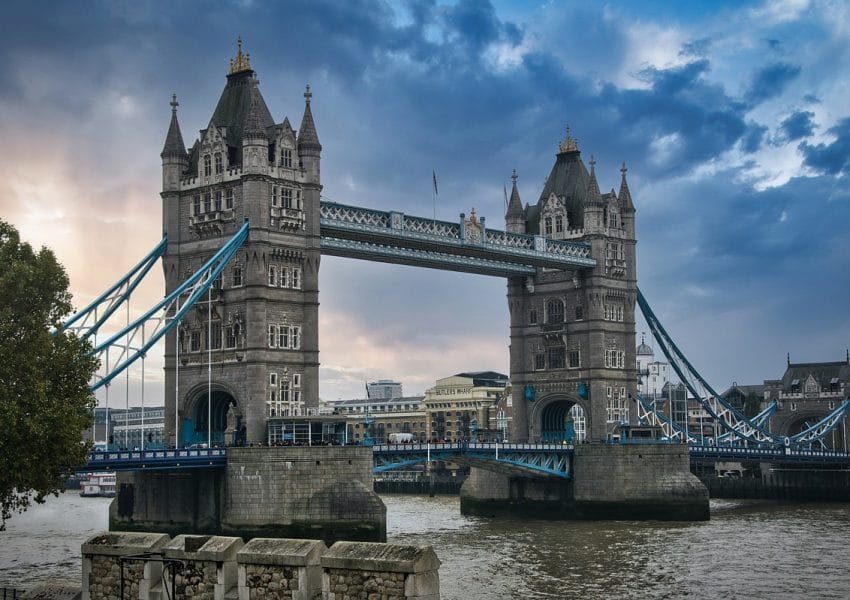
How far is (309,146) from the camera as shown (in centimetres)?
8169

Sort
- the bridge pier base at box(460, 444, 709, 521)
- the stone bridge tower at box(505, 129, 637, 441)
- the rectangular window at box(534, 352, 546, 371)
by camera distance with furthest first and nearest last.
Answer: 1. the rectangular window at box(534, 352, 546, 371)
2. the stone bridge tower at box(505, 129, 637, 441)
3. the bridge pier base at box(460, 444, 709, 521)

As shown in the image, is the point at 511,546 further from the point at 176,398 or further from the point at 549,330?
the point at 549,330

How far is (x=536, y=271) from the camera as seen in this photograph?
106 m

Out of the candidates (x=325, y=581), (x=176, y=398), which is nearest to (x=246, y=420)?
(x=176, y=398)

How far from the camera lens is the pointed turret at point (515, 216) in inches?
4267

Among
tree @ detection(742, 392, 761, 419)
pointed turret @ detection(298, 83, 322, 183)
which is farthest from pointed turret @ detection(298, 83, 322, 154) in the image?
tree @ detection(742, 392, 761, 419)

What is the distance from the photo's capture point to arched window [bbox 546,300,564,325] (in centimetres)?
10588

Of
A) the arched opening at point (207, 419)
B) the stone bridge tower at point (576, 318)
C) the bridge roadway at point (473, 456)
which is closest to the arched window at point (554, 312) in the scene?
the stone bridge tower at point (576, 318)

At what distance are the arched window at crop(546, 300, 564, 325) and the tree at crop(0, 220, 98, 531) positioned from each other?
57.4 meters

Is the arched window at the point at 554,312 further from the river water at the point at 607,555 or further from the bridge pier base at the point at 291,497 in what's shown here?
the bridge pier base at the point at 291,497

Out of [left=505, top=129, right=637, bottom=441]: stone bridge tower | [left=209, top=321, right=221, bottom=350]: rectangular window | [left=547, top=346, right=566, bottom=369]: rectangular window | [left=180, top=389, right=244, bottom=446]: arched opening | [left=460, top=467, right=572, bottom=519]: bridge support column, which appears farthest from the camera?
[left=547, top=346, right=566, bottom=369]: rectangular window

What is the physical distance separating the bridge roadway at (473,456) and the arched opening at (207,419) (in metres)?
9.58

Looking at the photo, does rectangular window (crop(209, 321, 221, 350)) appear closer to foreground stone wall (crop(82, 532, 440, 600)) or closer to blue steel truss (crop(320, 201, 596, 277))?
blue steel truss (crop(320, 201, 596, 277))

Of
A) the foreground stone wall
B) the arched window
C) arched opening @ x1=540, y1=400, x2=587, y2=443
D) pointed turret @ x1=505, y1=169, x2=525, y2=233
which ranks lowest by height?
the foreground stone wall
